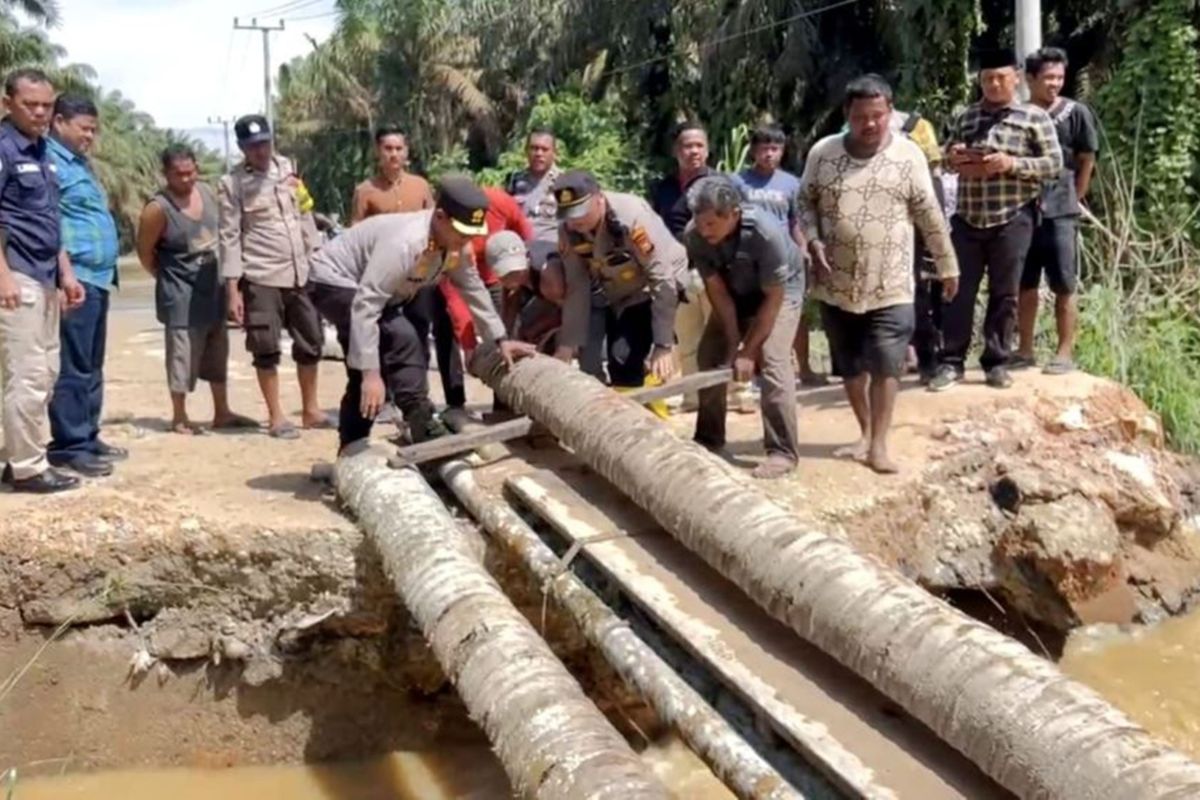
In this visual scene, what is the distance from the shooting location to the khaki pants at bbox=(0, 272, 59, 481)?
5242mm

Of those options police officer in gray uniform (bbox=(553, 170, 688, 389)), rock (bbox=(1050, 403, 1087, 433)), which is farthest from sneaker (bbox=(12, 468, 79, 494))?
rock (bbox=(1050, 403, 1087, 433))

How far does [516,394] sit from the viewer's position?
584 centimetres

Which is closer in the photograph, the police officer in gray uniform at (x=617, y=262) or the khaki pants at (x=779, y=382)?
the khaki pants at (x=779, y=382)

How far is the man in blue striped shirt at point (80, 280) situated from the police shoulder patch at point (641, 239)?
88.7 inches

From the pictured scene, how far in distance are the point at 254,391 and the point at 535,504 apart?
12.9ft

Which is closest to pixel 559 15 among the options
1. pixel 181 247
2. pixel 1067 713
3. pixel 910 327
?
pixel 181 247

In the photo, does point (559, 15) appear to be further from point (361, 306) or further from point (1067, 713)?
point (1067, 713)

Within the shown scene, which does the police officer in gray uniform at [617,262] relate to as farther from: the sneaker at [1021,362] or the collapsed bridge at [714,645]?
the sneaker at [1021,362]

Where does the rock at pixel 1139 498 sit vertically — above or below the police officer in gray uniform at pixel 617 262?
below

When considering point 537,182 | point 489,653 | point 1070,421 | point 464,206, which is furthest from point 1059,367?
point 489,653

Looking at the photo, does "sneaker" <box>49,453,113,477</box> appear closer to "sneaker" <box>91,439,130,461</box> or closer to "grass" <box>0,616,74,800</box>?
"sneaker" <box>91,439,130,461</box>

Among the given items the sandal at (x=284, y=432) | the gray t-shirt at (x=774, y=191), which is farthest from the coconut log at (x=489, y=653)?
the gray t-shirt at (x=774, y=191)

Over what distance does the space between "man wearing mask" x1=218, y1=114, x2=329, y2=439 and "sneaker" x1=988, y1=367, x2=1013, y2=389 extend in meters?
3.19

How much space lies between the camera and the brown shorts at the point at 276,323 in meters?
6.64
